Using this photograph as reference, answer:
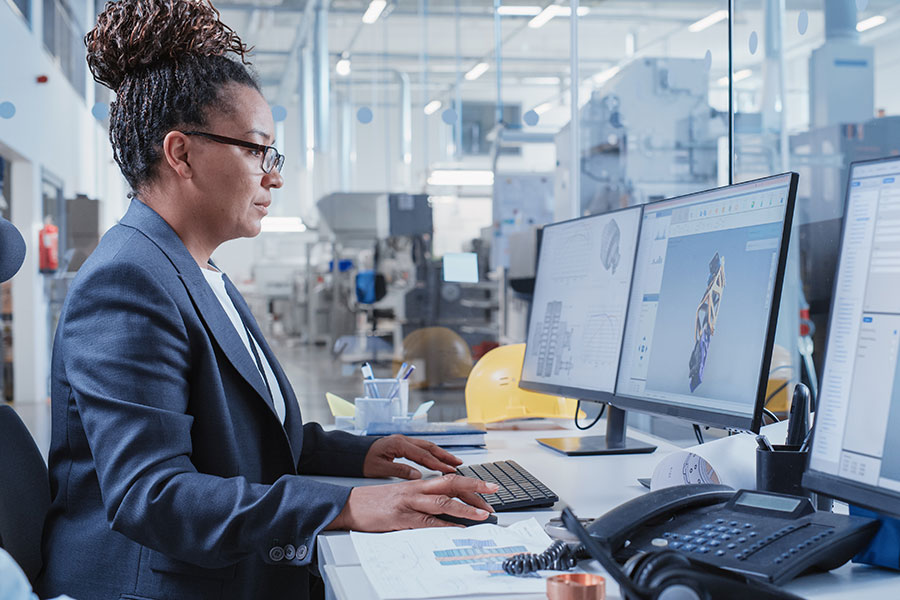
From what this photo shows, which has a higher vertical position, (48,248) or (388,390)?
(48,248)

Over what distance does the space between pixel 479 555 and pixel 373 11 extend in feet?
18.8

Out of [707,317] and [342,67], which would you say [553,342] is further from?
[342,67]

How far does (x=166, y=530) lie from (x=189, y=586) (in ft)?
0.45

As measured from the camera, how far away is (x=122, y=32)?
1.42m

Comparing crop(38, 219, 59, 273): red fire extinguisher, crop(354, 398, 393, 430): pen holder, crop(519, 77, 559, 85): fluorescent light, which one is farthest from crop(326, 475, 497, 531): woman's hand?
crop(519, 77, 559, 85): fluorescent light

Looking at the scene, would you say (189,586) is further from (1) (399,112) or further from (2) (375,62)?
(2) (375,62)

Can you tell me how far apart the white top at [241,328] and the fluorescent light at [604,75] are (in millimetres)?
4705

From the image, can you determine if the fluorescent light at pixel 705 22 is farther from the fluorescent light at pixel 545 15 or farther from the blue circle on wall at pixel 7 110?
the blue circle on wall at pixel 7 110

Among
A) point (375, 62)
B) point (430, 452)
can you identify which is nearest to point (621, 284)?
point (430, 452)

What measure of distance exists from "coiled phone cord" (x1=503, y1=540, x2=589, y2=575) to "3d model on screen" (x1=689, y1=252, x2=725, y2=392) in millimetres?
482

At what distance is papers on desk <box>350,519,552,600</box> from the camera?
3.07 feet

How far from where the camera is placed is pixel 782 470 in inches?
44.3

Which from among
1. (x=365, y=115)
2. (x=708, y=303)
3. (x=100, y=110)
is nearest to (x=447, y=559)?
(x=708, y=303)

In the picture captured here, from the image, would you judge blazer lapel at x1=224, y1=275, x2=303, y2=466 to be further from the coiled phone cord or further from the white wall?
the white wall
